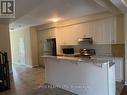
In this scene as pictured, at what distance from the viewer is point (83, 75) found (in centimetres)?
354

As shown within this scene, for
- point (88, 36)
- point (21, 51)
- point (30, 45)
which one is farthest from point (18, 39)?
point (88, 36)

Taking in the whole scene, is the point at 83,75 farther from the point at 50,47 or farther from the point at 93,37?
the point at 50,47

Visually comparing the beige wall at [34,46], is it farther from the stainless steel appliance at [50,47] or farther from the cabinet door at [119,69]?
the cabinet door at [119,69]

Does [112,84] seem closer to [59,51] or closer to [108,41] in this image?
[108,41]

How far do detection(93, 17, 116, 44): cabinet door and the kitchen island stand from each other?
6.20 feet

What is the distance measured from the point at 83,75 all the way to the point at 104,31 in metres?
2.41

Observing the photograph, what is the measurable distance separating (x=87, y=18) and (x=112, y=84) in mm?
3140

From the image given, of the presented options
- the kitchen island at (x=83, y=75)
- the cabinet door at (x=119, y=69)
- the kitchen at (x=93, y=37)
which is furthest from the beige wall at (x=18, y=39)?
the cabinet door at (x=119, y=69)

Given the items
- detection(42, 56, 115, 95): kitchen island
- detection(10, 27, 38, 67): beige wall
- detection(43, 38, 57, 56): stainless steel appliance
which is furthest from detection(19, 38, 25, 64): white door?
detection(42, 56, 115, 95): kitchen island

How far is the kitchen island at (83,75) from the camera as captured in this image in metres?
3.09

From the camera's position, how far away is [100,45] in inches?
229

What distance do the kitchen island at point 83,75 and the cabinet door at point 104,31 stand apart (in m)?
1.89

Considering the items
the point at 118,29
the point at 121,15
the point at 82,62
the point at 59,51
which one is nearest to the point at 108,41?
the point at 118,29

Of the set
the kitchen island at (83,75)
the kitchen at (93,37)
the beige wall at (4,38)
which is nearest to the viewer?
the kitchen island at (83,75)
